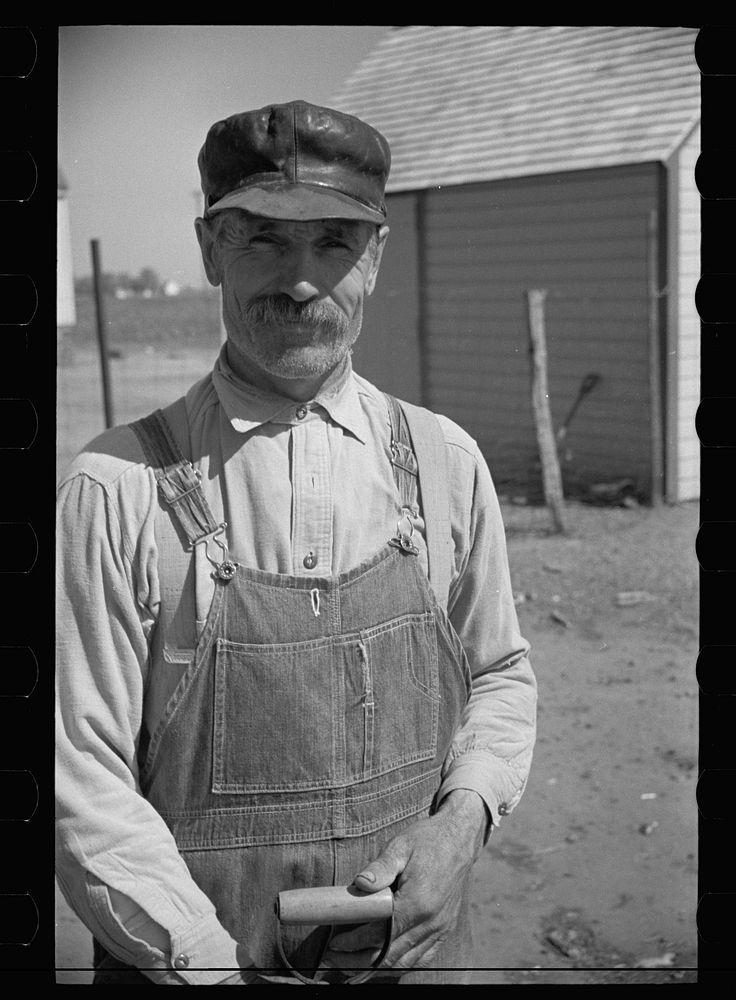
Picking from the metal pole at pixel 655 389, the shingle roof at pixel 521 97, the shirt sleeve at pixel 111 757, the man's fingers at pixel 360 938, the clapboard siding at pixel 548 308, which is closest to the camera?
the shirt sleeve at pixel 111 757

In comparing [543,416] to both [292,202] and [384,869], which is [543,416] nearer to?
[292,202]

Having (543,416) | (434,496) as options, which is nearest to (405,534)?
(434,496)

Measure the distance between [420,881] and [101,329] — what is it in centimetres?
100

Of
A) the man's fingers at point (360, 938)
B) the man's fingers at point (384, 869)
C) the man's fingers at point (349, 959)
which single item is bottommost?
the man's fingers at point (349, 959)

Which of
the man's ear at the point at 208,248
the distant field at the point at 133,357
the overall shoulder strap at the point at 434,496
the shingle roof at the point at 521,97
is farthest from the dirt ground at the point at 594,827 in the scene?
the shingle roof at the point at 521,97

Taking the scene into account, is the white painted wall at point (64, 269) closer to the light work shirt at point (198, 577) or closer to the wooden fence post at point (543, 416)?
the light work shirt at point (198, 577)

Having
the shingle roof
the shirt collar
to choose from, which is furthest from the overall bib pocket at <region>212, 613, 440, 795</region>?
the shingle roof

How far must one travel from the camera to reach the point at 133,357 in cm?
190

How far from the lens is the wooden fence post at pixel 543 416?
2479 millimetres

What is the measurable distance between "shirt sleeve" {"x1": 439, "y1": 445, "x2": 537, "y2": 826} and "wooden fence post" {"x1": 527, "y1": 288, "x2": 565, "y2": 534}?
699mm

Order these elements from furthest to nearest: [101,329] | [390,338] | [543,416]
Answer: [543,416] < [390,338] < [101,329]

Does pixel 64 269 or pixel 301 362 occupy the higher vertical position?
pixel 64 269

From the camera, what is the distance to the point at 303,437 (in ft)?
5.35
